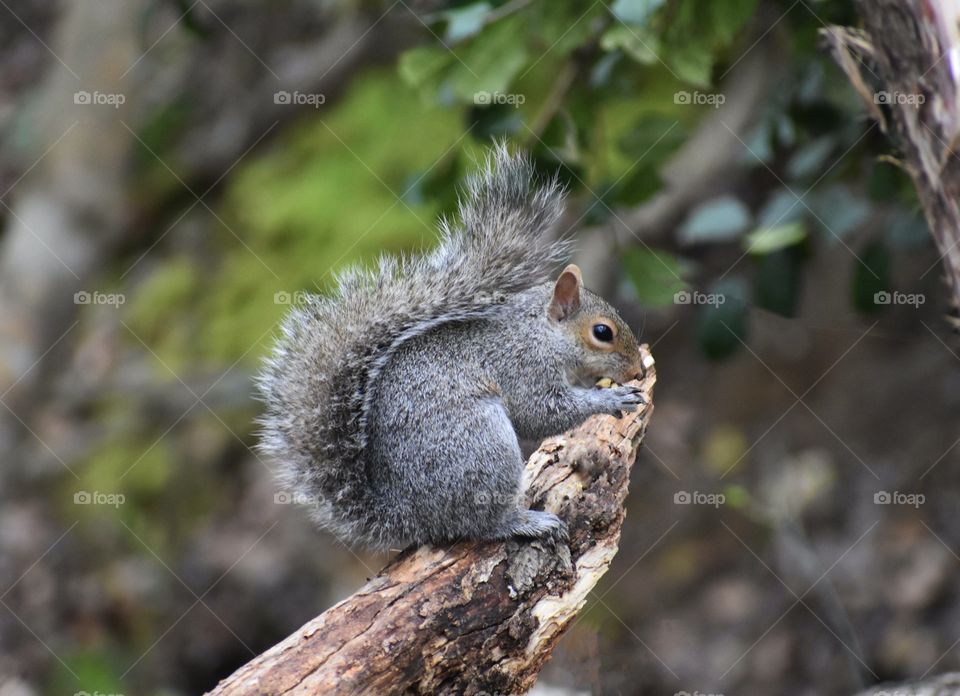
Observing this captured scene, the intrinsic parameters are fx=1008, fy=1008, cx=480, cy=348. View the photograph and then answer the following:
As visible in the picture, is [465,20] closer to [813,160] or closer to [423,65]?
[423,65]

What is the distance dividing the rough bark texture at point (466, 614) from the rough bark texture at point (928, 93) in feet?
3.61

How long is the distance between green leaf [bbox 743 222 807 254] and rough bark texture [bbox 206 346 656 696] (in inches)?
44.9

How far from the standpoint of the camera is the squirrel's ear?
10.4 ft

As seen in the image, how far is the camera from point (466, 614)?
244 centimetres

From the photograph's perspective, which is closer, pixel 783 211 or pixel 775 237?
pixel 775 237

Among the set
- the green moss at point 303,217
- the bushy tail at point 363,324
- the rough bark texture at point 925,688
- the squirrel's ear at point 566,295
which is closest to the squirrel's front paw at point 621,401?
the squirrel's ear at point 566,295

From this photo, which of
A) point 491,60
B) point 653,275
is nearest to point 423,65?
point 491,60

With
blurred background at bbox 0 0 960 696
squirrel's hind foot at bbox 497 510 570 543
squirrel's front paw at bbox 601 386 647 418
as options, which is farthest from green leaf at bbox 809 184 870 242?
squirrel's hind foot at bbox 497 510 570 543

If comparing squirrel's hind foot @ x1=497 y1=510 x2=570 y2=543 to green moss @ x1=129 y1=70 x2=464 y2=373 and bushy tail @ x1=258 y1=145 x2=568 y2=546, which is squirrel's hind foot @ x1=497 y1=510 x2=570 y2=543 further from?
green moss @ x1=129 y1=70 x2=464 y2=373

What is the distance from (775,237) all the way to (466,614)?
1859mm

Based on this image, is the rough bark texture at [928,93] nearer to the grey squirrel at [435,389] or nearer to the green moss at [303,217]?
the grey squirrel at [435,389]

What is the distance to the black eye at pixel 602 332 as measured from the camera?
322 cm

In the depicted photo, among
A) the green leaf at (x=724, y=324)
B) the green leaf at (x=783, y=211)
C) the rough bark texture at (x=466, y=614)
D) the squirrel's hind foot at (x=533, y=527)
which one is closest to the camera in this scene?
the rough bark texture at (x=466, y=614)

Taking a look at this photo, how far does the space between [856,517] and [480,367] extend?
3881mm
